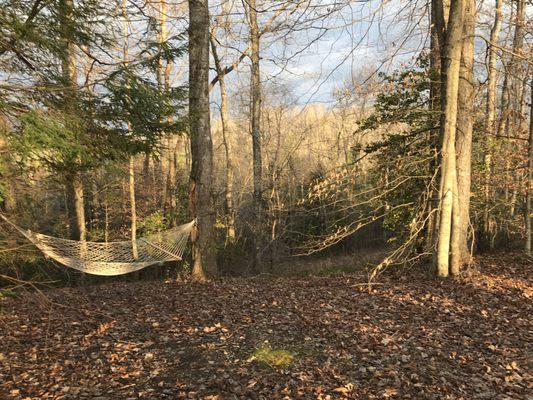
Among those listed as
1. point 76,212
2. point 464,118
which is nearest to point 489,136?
point 464,118

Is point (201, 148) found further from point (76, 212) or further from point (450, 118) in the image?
point (76, 212)

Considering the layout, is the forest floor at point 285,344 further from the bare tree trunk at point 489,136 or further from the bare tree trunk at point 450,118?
the bare tree trunk at point 489,136

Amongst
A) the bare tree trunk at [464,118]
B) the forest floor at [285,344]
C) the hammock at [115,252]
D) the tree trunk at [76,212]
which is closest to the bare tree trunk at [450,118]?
the bare tree trunk at [464,118]

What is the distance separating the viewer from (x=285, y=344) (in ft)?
12.4

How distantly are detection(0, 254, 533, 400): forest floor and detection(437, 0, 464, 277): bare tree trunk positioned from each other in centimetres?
95

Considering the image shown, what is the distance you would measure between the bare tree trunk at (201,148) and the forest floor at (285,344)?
3.71 feet

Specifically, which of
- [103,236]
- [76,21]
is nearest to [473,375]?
[76,21]

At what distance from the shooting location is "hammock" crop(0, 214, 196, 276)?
4.96 meters

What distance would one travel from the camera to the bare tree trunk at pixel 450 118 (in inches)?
205

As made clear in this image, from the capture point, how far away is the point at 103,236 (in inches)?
496

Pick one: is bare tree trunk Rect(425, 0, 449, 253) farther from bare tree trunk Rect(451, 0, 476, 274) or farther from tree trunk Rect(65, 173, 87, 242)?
tree trunk Rect(65, 173, 87, 242)

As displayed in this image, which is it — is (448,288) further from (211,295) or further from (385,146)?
(211,295)

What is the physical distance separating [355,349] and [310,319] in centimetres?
81

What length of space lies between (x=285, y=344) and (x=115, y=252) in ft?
10.3
